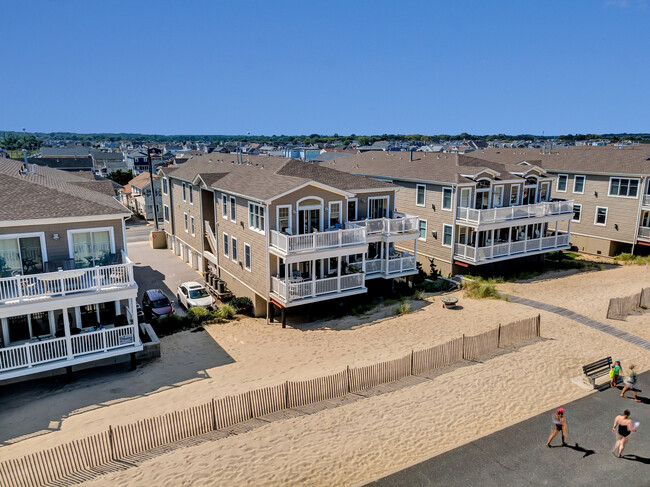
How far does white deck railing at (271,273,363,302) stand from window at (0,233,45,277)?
10.5 meters

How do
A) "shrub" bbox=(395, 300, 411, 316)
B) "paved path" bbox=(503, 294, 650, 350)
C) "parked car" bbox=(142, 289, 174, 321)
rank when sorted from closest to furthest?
"paved path" bbox=(503, 294, 650, 350) → "shrub" bbox=(395, 300, 411, 316) → "parked car" bbox=(142, 289, 174, 321)

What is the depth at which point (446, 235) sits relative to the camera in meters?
33.7

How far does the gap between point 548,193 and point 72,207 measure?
32.6 m

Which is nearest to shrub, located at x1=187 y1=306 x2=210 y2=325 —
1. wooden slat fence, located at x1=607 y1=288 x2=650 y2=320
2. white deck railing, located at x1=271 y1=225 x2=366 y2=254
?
white deck railing, located at x1=271 y1=225 x2=366 y2=254

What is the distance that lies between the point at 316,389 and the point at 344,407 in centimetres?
111

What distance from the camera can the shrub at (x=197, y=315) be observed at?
82.6 ft

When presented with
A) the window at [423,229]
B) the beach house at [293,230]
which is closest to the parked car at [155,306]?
the beach house at [293,230]

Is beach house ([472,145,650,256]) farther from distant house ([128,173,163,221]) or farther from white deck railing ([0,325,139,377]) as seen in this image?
distant house ([128,173,163,221])

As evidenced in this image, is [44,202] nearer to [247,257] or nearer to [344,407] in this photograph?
[247,257]

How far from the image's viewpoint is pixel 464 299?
92.0 feet

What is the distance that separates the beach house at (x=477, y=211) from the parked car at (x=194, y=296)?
45.2 ft

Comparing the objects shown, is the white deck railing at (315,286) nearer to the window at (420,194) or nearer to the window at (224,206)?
the window at (224,206)

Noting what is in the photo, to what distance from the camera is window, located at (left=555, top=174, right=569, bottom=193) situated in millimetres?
41562

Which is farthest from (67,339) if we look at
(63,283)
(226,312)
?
(226,312)
